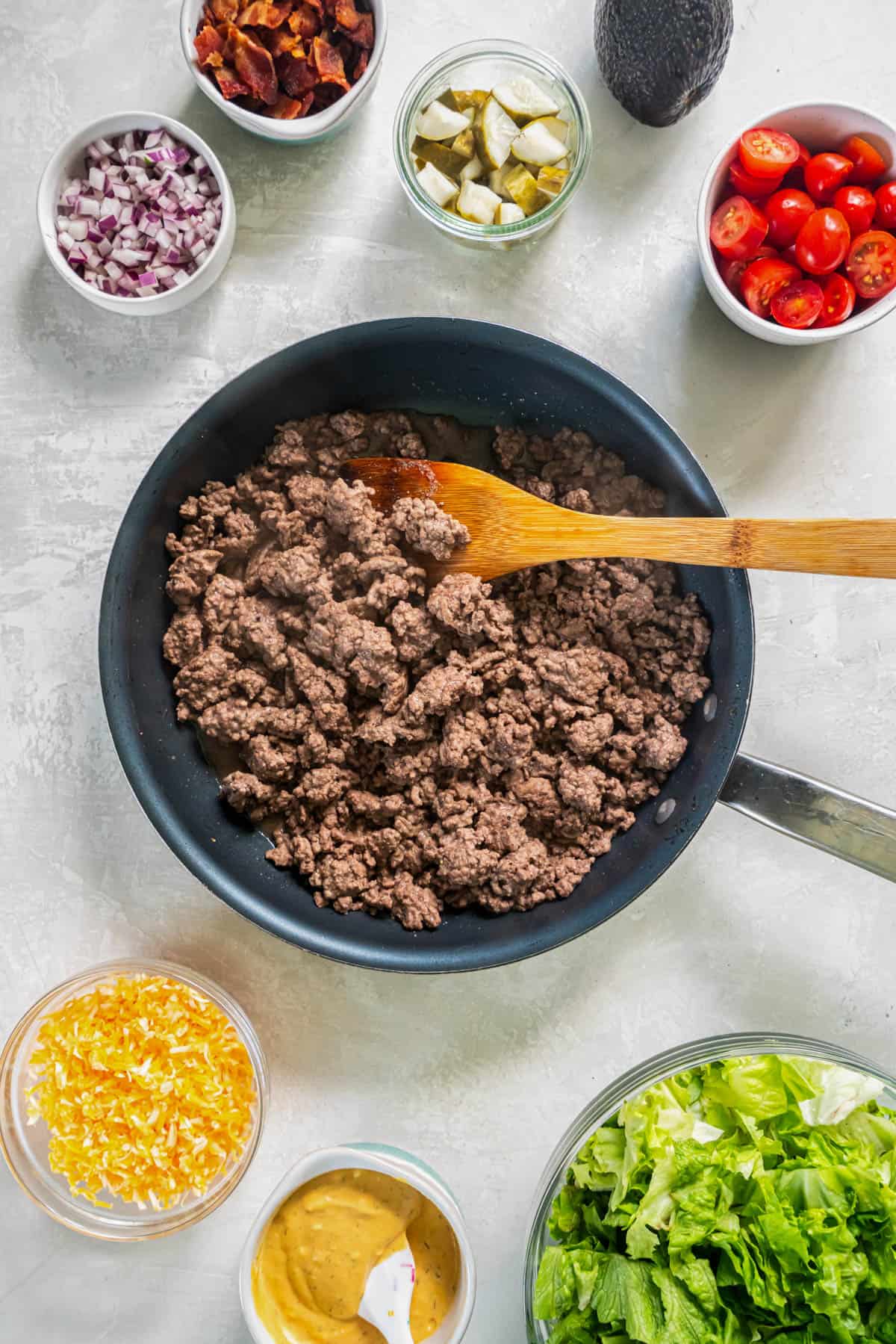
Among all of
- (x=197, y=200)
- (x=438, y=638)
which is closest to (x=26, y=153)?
(x=197, y=200)

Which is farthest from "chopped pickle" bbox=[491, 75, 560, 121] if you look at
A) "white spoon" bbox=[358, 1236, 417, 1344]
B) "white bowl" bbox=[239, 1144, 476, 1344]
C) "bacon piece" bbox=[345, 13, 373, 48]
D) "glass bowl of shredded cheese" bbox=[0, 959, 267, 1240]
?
"white spoon" bbox=[358, 1236, 417, 1344]

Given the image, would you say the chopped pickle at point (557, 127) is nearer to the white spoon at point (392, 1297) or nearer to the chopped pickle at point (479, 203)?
the chopped pickle at point (479, 203)

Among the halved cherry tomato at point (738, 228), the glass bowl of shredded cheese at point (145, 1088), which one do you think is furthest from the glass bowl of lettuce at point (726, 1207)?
the halved cherry tomato at point (738, 228)

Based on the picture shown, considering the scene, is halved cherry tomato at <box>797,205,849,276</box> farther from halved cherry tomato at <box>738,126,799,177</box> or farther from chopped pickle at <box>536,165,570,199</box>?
chopped pickle at <box>536,165,570,199</box>

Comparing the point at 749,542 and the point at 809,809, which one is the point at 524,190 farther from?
the point at 809,809

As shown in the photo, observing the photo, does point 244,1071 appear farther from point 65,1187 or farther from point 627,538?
point 627,538

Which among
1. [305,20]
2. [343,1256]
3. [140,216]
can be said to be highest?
[305,20]

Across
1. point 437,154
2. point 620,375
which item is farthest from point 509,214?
point 620,375

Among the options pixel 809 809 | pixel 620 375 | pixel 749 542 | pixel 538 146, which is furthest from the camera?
pixel 620 375
